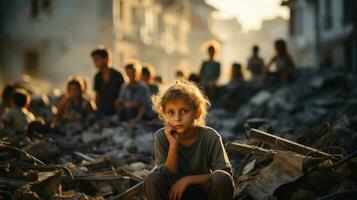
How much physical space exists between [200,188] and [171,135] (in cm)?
45

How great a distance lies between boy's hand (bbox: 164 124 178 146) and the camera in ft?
12.8

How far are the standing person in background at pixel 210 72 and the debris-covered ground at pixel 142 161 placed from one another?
2.66 m

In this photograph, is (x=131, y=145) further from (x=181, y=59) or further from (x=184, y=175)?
(x=181, y=59)

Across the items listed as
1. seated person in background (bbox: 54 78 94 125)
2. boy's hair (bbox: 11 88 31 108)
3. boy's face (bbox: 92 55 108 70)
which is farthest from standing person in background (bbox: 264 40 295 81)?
boy's hair (bbox: 11 88 31 108)

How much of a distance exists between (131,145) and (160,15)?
34573 millimetres

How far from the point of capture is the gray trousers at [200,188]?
12.4ft

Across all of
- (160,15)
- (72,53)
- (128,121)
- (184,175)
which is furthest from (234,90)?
(160,15)

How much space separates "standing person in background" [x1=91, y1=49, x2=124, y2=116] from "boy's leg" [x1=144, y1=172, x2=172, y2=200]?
705 cm

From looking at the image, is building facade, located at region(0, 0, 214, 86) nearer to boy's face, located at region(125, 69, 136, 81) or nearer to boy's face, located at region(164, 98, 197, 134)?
boy's face, located at region(125, 69, 136, 81)

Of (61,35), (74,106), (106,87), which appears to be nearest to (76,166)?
(74,106)

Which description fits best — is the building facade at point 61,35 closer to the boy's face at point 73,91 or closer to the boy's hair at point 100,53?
the boy's hair at point 100,53

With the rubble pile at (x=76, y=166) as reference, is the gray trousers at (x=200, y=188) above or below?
above

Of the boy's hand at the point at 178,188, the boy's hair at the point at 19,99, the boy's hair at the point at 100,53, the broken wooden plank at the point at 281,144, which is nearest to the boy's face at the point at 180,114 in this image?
the boy's hand at the point at 178,188

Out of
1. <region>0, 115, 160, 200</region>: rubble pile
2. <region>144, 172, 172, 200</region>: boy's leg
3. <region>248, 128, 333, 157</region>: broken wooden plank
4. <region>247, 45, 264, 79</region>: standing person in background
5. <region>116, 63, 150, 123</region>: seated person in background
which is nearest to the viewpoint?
<region>144, 172, 172, 200</region>: boy's leg
